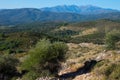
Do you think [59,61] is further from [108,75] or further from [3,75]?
[108,75]

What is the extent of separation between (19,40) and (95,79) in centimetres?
11879

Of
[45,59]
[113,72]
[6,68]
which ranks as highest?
[113,72]

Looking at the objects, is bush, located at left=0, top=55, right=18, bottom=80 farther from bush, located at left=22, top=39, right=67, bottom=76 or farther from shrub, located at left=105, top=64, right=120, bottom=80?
shrub, located at left=105, top=64, right=120, bottom=80

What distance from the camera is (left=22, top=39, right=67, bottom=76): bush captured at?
44.6 meters

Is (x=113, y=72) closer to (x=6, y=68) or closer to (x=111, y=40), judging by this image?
(x=6, y=68)

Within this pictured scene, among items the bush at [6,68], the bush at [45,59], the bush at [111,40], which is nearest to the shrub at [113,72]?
the bush at [45,59]

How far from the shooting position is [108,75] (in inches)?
1420

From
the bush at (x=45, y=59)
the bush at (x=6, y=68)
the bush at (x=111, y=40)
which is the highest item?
the bush at (x=45, y=59)

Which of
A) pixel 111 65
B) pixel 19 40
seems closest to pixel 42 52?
pixel 111 65

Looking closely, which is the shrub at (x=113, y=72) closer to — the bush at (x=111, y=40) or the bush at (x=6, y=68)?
the bush at (x=6, y=68)

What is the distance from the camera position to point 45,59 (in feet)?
147

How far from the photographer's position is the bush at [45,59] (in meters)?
44.6

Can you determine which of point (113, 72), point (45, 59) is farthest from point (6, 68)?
point (113, 72)

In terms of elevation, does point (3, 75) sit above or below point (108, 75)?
below
